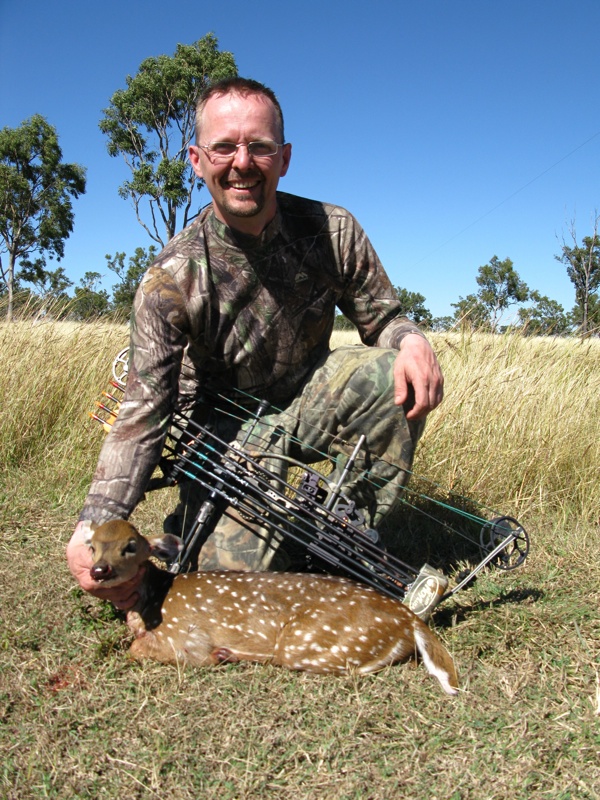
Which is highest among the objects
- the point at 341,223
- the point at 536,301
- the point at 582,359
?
the point at 536,301

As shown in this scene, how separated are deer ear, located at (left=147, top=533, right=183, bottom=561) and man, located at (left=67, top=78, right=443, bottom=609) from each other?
0.58 ft

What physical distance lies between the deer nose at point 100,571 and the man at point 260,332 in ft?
0.54

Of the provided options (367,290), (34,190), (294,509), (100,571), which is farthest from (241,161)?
(34,190)

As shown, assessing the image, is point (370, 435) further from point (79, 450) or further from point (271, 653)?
point (79, 450)

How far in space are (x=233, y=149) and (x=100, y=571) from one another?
6.52 ft

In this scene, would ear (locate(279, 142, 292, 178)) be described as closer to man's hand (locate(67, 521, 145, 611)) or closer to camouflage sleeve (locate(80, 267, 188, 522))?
camouflage sleeve (locate(80, 267, 188, 522))

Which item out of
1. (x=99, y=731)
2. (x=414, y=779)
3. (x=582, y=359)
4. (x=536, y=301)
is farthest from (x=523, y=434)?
(x=536, y=301)

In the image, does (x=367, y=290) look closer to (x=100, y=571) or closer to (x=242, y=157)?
(x=242, y=157)

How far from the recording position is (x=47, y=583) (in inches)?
138

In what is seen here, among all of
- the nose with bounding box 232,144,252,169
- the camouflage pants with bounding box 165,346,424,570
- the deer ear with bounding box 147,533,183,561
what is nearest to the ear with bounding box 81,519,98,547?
the deer ear with bounding box 147,533,183,561

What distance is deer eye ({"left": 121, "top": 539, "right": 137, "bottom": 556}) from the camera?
9.21 ft

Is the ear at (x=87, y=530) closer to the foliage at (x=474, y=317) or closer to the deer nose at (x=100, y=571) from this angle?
the deer nose at (x=100, y=571)

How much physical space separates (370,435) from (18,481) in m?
2.79

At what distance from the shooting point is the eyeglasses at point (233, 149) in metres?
3.26
